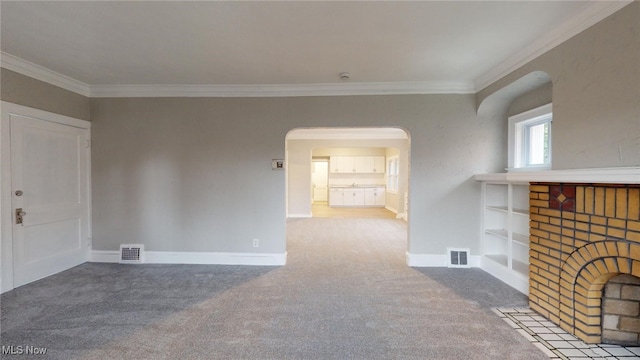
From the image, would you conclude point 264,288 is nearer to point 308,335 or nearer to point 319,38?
point 308,335

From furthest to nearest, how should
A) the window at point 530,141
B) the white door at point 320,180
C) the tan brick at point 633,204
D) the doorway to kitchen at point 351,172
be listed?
the white door at point 320,180
the doorway to kitchen at point 351,172
the window at point 530,141
the tan brick at point 633,204

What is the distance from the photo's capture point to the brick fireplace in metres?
1.82

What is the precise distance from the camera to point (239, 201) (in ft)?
12.5

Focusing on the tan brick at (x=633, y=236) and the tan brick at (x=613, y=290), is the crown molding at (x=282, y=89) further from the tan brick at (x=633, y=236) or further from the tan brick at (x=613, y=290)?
the tan brick at (x=613, y=290)

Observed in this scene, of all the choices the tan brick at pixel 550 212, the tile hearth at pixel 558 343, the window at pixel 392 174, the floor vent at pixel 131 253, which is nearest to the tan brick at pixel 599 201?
the tan brick at pixel 550 212

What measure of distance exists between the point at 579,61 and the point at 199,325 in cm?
376

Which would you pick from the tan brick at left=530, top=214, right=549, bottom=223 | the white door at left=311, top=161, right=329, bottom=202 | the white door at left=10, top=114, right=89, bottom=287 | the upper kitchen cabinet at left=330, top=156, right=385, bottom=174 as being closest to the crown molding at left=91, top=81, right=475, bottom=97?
the white door at left=10, top=114, right=89, bottom=287

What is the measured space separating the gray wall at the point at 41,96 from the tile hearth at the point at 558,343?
535 cm

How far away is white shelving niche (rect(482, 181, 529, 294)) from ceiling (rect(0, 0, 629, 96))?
141 cm

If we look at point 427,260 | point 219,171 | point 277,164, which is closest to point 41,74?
point 219,171

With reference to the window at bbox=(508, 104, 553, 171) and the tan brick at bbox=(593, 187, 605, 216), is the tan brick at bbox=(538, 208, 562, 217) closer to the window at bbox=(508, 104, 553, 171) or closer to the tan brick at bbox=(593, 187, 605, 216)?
the tan brick at bbox=(593, 187, 605, 216)

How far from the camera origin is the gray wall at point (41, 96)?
287cm

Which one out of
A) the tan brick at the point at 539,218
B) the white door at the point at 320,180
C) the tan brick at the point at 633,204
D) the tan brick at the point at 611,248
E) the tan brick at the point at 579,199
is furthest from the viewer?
the white door at the point at 320,180

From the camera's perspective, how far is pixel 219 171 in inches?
150
